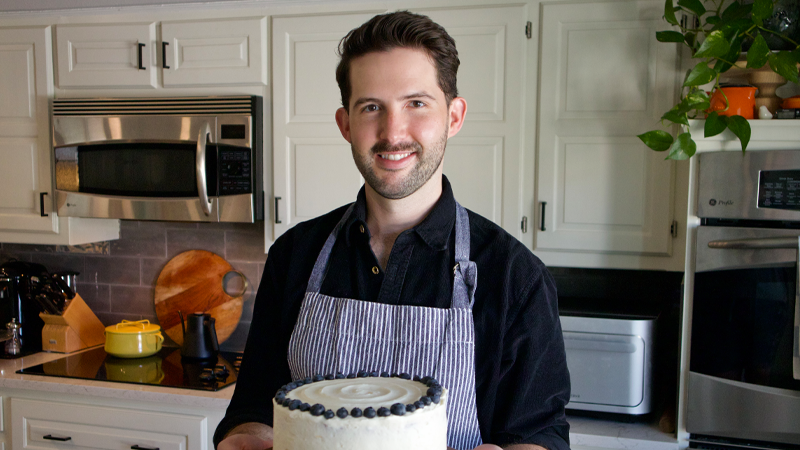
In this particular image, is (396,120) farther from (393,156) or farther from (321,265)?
(321,265)

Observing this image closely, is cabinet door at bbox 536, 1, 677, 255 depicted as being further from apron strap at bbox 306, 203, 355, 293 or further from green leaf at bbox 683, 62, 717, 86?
apron strap at bbox 306, 203, 355, 293

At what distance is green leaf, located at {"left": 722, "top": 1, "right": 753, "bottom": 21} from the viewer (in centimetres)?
185

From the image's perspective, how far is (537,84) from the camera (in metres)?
2.24

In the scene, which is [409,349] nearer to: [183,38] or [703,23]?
[703,23]

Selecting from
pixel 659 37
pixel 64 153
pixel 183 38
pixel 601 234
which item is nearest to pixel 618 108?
pixel 659 37

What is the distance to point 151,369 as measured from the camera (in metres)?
2.55

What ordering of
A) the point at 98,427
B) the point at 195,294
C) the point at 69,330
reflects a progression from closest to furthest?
1. the point at 98,427
2. the point at 69,330
3. the point at 195,294

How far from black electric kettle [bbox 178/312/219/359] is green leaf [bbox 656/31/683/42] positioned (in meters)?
1.97

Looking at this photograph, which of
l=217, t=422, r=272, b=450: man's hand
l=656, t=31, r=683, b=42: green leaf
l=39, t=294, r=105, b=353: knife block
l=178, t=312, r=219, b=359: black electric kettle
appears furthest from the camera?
l=39, t=294, r=105, b=353: knife block

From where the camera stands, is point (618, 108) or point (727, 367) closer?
point (727, 367)

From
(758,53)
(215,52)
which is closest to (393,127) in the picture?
(758,53)

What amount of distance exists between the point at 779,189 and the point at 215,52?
77.8 inches

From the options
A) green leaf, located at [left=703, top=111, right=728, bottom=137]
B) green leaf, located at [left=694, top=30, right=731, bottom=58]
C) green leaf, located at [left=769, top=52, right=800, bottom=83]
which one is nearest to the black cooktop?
green leaf, located at [left=703, top=111, right=728, bottom=137]

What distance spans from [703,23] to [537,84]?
1.78 feet
